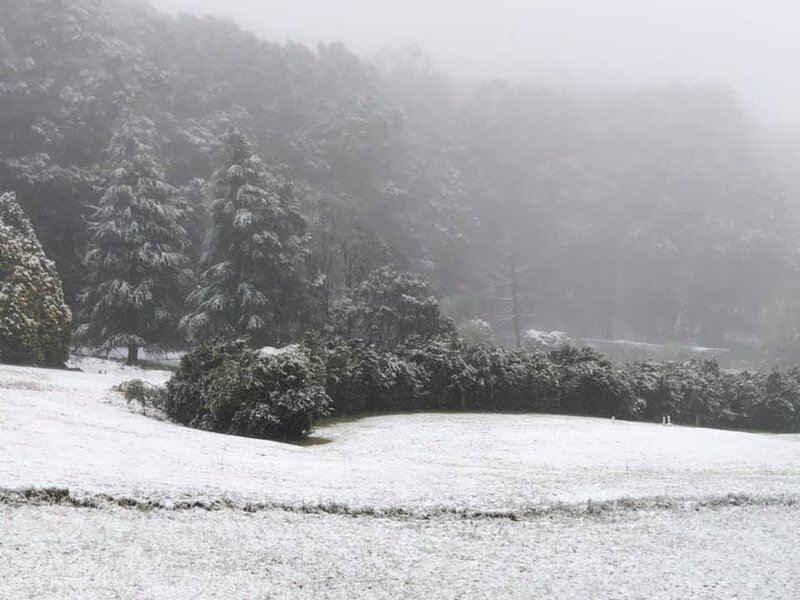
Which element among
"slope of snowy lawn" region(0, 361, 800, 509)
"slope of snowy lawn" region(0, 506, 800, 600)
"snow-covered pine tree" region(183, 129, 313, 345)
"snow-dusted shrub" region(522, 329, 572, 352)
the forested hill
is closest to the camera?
"slope of snowy lawn" region(0, 506, 800, 600)

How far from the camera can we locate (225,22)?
9588 centimetres

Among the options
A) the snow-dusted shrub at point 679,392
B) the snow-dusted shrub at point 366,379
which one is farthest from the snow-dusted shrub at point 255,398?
the snow-dusted shrub at point 679,392

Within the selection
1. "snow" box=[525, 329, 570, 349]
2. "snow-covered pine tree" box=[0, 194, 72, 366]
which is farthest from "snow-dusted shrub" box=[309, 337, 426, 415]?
"snow" box=[525, 329, 570, 349]

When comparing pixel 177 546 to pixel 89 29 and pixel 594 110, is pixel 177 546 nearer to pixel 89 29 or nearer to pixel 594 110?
pixel 89 29

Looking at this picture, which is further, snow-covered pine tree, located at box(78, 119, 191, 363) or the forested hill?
the forested hill

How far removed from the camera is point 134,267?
39.2 metres

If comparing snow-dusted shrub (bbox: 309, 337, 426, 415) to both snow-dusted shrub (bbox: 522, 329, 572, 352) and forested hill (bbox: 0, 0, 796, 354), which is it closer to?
forested hill (bbox: 0, 0, 796, 354)

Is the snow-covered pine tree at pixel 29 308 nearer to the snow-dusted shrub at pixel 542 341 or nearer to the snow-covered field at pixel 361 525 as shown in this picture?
the snow-covered field at pixel 361 525

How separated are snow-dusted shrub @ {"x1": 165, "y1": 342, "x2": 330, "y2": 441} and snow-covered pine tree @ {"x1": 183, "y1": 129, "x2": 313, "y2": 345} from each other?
16303mm

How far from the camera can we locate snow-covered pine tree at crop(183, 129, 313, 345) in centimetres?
3953

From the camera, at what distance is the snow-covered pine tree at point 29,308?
1101 inches

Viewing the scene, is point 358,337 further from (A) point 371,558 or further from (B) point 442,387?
(A) point 371,558

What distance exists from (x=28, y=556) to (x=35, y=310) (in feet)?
79.3

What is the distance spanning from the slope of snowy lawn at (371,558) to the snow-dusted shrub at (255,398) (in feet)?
33.2
